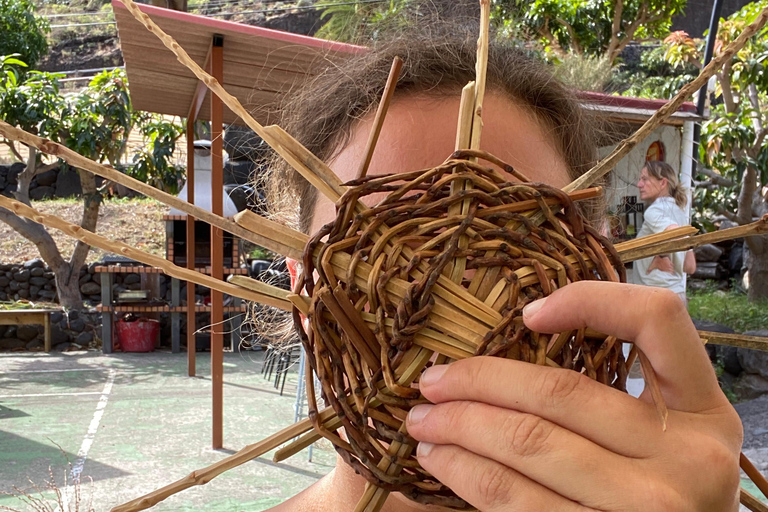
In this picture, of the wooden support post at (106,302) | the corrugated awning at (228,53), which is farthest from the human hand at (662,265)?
the wooden support post at (106,302)

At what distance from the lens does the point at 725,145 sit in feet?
25.0

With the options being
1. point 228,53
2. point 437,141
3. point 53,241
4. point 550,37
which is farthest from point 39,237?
point 437,141

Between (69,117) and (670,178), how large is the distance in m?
7.97

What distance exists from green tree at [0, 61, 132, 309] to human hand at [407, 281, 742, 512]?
9135mm

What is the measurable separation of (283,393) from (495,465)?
6327 mm

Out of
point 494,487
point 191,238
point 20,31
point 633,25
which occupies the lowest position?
point 191,238

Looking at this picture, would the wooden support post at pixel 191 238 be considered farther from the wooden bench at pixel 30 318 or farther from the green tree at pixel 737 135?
the green tree at pixel 737 135

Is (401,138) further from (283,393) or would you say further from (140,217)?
(140,217)

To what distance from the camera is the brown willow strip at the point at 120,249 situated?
646mm

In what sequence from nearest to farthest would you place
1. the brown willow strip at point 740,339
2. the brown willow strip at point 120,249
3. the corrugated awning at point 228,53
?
the brown willow strip at point 120,249
the brown willow strip at point 740,339
the corrugated awning at point 228,53

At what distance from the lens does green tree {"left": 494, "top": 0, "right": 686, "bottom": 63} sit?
1123 cm

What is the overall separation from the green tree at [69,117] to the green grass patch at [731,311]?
347 inches

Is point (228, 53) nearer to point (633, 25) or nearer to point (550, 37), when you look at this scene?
point (550, 37)

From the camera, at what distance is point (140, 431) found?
5348 millimetres
